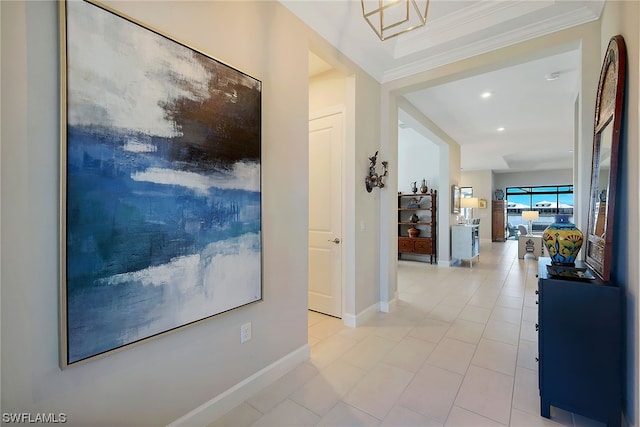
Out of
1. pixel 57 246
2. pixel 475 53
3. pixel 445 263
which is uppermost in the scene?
pixel 475 53

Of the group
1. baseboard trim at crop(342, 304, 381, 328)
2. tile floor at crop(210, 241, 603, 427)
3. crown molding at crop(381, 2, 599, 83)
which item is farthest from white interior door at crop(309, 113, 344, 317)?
crown molding at crop(381, 2, 599, 83)

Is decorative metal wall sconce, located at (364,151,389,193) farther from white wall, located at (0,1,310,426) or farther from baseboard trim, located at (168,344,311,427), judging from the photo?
baseboard trim, located at (168,344,311,427)

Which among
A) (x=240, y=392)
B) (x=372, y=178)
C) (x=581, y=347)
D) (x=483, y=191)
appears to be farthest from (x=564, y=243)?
(x=483, y=191)

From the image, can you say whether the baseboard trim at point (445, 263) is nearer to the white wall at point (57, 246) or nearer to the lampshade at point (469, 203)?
the lampshade at point (469, 203)

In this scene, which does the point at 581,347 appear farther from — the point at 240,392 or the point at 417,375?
the point at 240,392

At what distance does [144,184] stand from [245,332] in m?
1.10

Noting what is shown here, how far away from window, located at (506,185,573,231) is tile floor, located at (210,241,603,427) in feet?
34.9

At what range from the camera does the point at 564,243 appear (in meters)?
1.98

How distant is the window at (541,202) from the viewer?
462 inches

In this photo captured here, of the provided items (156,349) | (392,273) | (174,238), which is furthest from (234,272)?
(392,273)

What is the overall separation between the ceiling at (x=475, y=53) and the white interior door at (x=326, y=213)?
75 cm

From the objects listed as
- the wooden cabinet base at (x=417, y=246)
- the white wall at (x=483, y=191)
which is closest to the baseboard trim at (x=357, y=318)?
the wooden cabinet base at (x=417, y=246)

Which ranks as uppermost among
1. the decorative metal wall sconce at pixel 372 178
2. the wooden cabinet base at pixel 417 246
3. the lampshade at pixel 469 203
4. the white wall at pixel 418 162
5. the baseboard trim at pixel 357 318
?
the white wall at pixel 418 162

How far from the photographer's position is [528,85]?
3.94 meters
